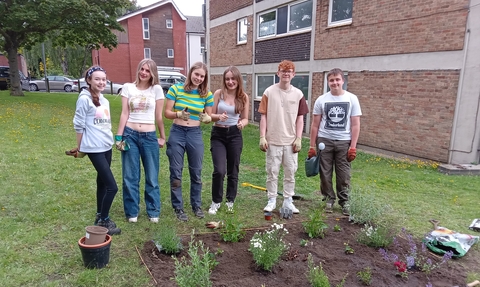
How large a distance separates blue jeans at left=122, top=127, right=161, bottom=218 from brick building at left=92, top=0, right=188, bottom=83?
31169 millimetres

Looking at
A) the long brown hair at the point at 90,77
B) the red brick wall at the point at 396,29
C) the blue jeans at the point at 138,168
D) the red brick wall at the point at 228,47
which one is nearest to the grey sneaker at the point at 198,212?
the blue jeans at the point at 138,168

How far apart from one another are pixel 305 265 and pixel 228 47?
14757mm

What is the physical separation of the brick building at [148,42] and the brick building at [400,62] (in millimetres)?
25137

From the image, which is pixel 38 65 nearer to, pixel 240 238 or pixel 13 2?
pixel 13 2

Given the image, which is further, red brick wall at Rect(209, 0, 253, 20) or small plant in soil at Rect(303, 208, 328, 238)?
red brick wall at Rect(209, 0, 253, 20)

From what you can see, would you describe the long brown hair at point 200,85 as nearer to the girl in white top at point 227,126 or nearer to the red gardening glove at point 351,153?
the girl in white top at point 227,126

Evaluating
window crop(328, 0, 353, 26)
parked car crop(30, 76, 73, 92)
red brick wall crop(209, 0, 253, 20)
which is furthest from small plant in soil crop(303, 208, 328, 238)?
parked car crop(30, 76, 73, 92)

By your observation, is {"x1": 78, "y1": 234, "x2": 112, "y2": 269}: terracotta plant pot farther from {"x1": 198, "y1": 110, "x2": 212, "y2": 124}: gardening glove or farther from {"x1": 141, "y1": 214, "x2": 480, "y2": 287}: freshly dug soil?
{"x1": 198, "y1": 110, "x2": 212, "y2": 124}: gardening glove

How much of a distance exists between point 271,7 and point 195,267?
1230 centimetres

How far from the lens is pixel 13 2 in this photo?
1421cm

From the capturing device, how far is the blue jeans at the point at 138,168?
3609 mm

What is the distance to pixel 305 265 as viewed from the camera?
298 cm

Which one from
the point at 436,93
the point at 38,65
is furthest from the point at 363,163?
the point at 38,65

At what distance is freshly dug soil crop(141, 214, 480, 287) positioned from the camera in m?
2.73
